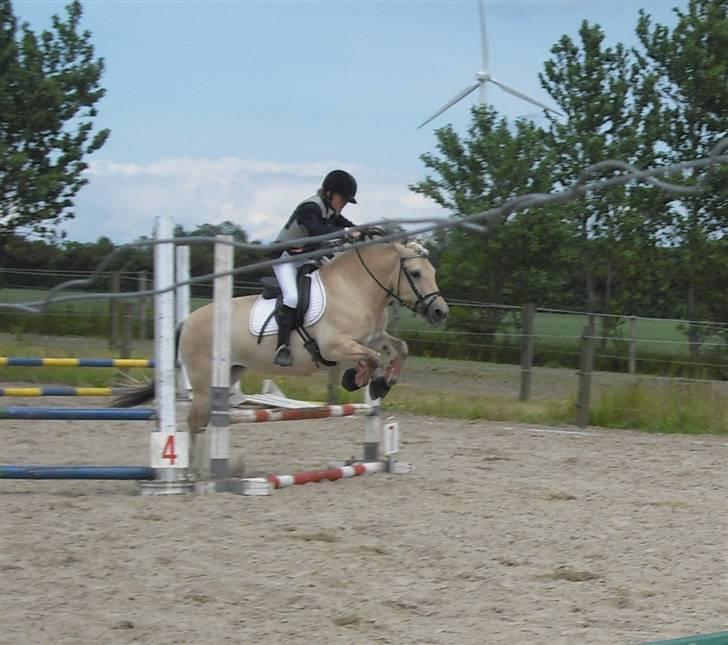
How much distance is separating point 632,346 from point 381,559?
960 cm

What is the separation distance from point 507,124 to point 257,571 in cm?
1802

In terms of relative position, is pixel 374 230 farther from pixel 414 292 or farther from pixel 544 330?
pixel 544 330

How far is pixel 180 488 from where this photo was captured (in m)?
5.93

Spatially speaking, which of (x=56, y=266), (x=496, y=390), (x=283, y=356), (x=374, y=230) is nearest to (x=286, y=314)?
(x=283, y=356)

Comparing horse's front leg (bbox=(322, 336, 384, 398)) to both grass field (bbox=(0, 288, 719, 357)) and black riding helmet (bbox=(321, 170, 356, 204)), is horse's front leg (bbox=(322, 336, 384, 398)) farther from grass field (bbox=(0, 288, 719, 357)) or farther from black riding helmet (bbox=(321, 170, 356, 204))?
grass field (bbox=(0, 288, 719, 357))

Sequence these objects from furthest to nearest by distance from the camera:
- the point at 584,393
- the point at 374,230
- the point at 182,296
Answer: the point at 584,393 → the point at 182,296 → the point at 374,230

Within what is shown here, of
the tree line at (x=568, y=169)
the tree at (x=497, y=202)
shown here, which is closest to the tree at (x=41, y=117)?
the tree line at (x=568, y=169)

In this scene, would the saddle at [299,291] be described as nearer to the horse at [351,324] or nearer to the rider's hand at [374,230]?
the horse at [351,324]

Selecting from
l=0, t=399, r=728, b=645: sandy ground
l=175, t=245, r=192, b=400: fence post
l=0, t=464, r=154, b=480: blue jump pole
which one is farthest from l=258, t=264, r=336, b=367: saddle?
l=0, t=464, r=154, b=480: blue jump pole

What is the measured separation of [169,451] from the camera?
5.94 meters

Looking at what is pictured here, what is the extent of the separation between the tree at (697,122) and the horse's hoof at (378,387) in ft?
44.9

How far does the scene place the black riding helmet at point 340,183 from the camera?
21.1 feet

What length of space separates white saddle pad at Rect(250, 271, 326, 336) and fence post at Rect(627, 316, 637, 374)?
7.68 metres

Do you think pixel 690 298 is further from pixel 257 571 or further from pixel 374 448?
pixel 257 571
